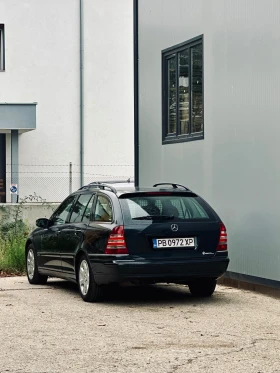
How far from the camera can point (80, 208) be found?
45.0 feet

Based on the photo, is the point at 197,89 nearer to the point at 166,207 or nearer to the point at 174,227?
the point at 166,207

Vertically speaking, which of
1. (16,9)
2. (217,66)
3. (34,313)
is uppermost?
(16,9)

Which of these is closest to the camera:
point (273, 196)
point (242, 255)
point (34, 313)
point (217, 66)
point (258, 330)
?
point (258, 330)

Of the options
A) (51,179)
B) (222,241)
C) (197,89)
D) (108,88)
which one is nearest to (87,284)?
(222,241)

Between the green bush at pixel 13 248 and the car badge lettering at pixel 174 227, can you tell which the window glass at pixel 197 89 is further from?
the green bush at pixel 13 248

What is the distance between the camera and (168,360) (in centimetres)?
835

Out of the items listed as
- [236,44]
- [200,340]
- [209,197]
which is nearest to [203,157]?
[209,197]

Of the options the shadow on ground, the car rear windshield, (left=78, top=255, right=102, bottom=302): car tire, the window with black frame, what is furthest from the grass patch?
the car rear windshield

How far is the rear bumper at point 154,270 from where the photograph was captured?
Result: 39.7 feet

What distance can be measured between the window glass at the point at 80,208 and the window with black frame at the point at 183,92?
9.34 feet

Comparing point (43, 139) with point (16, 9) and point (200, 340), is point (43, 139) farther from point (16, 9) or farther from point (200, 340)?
point (200, 340)

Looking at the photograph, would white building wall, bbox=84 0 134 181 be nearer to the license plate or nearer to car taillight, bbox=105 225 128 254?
the license plate

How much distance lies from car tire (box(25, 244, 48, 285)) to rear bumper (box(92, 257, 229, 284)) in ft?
9.52

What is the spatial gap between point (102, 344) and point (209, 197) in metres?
6.66
